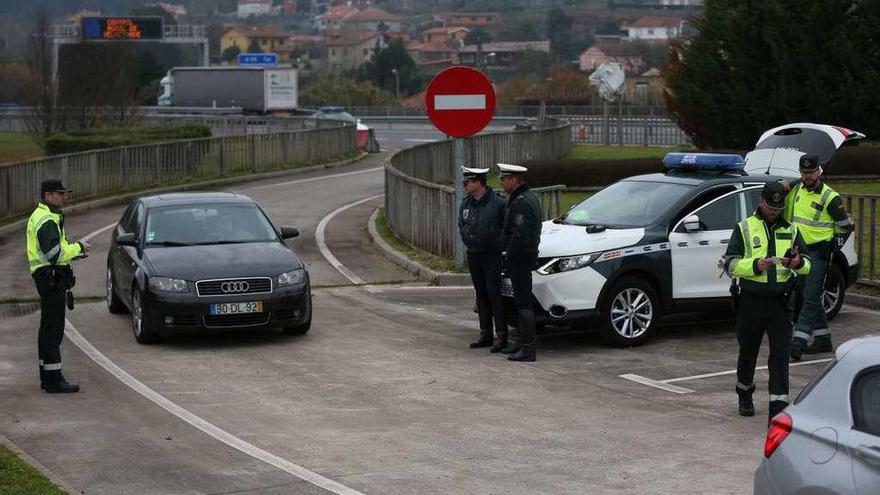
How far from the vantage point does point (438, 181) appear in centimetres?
3238

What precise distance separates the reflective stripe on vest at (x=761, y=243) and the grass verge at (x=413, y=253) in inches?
328

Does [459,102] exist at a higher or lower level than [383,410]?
higher

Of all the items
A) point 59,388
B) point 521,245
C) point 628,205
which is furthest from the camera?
point 628,205

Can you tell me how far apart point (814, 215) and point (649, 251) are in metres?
1.64

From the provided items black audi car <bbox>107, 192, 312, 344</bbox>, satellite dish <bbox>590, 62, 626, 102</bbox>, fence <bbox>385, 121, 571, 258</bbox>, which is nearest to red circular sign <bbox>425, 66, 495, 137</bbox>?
fence <bbox>385, 121, 571, 258</bbox>

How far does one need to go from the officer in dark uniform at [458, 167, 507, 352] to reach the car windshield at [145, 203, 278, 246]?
279 centimetres

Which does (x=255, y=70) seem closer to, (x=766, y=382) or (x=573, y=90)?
(x=573, y=90)

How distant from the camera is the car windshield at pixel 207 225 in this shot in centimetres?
1537

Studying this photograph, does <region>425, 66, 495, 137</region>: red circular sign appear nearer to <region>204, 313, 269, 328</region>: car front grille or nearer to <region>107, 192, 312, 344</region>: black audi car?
<region>107, 192, 312, 344</region>: black audi car

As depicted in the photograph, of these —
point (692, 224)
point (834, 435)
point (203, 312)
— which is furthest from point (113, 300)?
point (834, 435)

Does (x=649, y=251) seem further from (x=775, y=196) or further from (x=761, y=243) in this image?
(x=775, y=196)

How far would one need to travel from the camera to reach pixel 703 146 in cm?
3825

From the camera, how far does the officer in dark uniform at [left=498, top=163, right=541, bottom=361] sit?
13023 mm

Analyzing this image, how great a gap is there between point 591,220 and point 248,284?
349 centimetres
